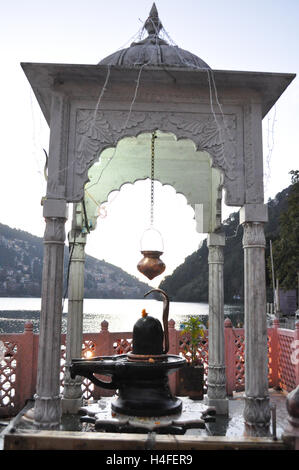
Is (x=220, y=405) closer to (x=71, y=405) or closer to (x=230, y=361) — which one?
(x=230, y=361)

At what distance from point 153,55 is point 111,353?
482 centimetres

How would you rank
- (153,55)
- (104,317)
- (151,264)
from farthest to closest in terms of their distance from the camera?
(104,317), (153,55), (151,264)

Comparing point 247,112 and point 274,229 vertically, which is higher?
point 274,229

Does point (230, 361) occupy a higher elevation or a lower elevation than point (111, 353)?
lower

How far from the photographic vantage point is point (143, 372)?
4547mm

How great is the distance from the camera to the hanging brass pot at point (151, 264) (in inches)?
209

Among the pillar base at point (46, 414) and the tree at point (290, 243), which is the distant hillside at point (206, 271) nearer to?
the tree at point (290, 243)

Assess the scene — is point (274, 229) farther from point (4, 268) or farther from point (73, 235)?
point (4, 268)

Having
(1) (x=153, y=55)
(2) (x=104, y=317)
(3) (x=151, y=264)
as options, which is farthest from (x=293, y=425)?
(2) (x=104, y=317)

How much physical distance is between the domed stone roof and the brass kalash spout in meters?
3.50

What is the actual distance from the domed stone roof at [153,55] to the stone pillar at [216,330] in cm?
281

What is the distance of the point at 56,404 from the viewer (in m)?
4.39
